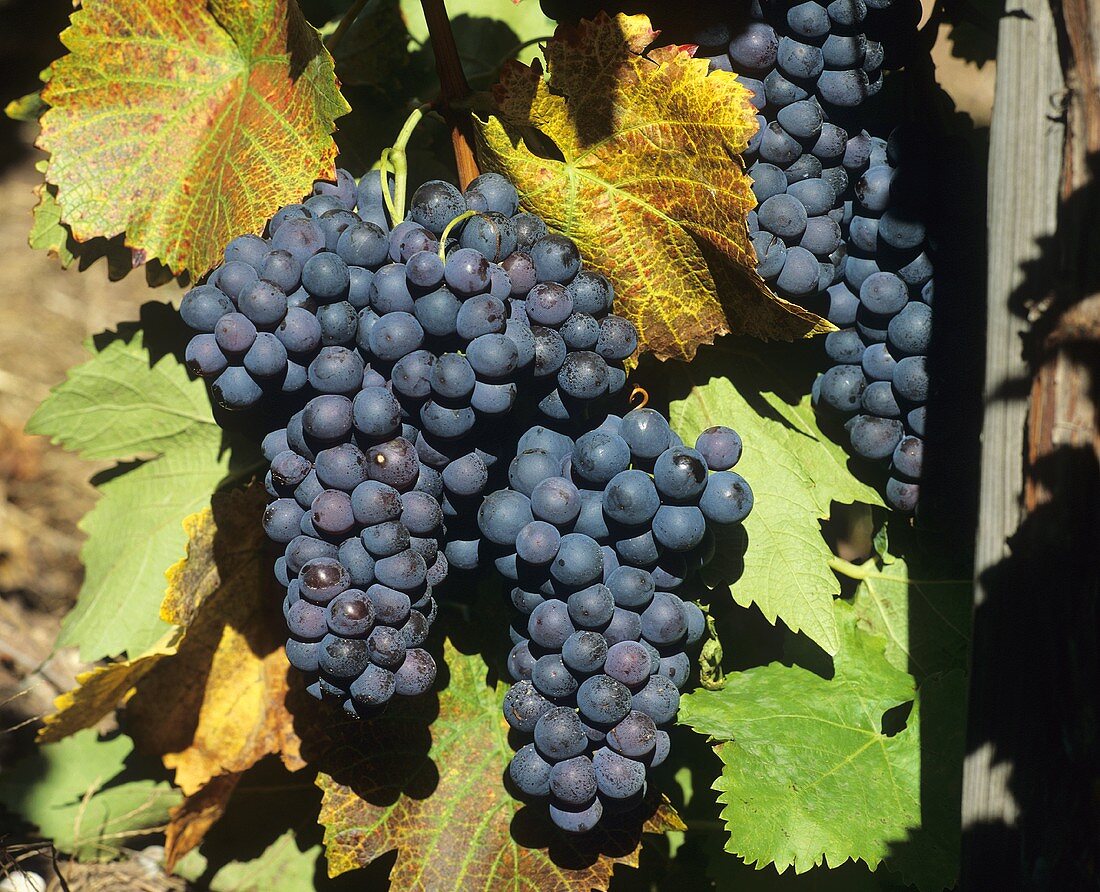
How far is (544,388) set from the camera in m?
1.05

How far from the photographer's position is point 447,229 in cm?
98

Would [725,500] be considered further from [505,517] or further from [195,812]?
[195,812]

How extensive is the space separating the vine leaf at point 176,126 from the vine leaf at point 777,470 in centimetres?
55

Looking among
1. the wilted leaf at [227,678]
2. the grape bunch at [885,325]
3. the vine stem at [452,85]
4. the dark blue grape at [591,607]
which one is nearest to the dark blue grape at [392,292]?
the vine stem at [452,85]

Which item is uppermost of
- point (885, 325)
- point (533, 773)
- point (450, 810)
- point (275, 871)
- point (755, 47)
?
point (755, 47)

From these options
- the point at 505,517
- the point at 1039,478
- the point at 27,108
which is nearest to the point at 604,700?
the point at 505,517

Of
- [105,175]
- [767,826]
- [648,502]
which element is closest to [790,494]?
[648,502]

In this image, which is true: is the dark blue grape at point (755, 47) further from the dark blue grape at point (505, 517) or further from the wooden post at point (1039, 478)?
the dark blue grape at point (505, 517)

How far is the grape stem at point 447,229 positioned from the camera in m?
0.98

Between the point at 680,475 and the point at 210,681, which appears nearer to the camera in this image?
the point at 680,475

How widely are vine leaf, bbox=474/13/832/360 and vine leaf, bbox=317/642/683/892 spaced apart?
0.57 meters

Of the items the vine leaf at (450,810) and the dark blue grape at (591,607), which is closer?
the dark blue grape at (591,607)

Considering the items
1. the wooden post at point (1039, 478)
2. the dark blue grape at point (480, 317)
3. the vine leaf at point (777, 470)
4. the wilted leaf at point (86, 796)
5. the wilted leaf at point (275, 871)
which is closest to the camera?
the wooden post at point (1039, 478)

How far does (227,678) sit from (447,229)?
0.81 metres
